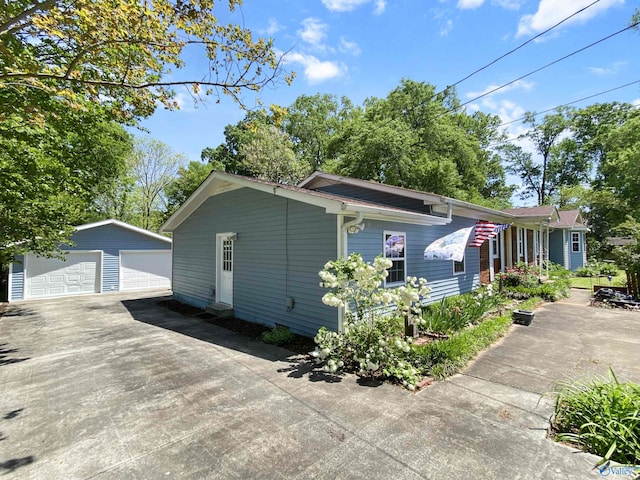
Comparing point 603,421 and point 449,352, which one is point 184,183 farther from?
point 603,421

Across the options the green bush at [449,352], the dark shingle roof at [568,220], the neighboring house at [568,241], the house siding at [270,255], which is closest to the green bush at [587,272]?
the neighboring house at [568,241]

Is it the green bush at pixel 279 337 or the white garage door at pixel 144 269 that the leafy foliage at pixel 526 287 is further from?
the white garage door at pixel 144 269

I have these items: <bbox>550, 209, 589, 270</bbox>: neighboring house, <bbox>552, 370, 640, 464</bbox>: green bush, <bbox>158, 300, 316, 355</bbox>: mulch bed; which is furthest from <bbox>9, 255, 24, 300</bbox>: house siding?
<bbox>550, 209, 589, 270</bbox>: neighboring house

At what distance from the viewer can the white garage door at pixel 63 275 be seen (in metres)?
13.4

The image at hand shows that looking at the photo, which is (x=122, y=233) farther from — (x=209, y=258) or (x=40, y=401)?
(x=40, y=401)

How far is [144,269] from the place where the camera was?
54.6 ft

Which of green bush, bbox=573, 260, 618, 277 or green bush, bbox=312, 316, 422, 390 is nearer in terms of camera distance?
green bush, bbox=312, 316, 422, 390

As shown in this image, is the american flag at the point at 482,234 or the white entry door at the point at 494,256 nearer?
the american flag at the point at 482,234

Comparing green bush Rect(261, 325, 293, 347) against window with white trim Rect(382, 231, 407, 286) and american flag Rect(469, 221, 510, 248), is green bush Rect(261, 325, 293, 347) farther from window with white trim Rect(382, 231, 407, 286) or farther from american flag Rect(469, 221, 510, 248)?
american flag Rect(469, 221, 510, 248)

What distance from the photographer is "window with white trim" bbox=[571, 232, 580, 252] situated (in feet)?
66.4

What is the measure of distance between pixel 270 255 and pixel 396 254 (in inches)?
126

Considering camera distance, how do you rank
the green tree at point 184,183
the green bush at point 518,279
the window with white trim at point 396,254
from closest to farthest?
the window with white trim at point 396,254, the green bush at point 518,279, the green tree at point 184,183

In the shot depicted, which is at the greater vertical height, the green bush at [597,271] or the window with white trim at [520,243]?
the window with white trim at [520,243]

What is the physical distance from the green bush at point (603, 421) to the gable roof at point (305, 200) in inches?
157
